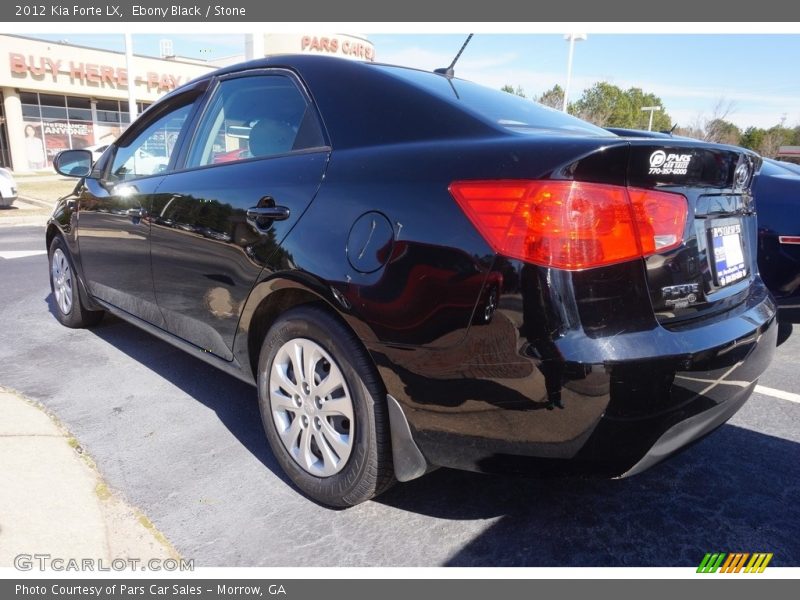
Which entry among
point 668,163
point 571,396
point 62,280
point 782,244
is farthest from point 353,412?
point 62,280

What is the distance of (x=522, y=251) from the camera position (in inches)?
65.1

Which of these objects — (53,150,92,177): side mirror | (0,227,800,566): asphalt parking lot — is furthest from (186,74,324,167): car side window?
(53,150,92,177): side mirror

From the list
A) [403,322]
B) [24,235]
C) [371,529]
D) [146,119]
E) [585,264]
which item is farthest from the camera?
[24,235]

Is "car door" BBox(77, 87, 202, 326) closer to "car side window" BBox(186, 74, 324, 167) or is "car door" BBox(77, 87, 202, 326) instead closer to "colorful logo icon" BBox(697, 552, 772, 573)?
"car side window" BBox(186, 74, 324, 167)

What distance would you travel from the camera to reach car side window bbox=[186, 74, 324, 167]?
2.51m

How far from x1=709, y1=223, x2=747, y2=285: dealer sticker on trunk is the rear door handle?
1548 millimetres

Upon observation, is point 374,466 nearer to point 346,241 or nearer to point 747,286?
point 346,241

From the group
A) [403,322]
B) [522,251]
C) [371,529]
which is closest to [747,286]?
[522,251]

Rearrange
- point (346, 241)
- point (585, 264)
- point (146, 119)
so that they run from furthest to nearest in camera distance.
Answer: point (146, 119)
point (346, 241)
point (585, 264)

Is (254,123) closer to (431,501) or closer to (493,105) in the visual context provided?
(493,105)

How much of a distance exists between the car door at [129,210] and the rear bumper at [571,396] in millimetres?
1990

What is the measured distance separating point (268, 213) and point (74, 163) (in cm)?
279

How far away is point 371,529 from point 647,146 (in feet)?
5.40

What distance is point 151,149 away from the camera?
3.63 meters
